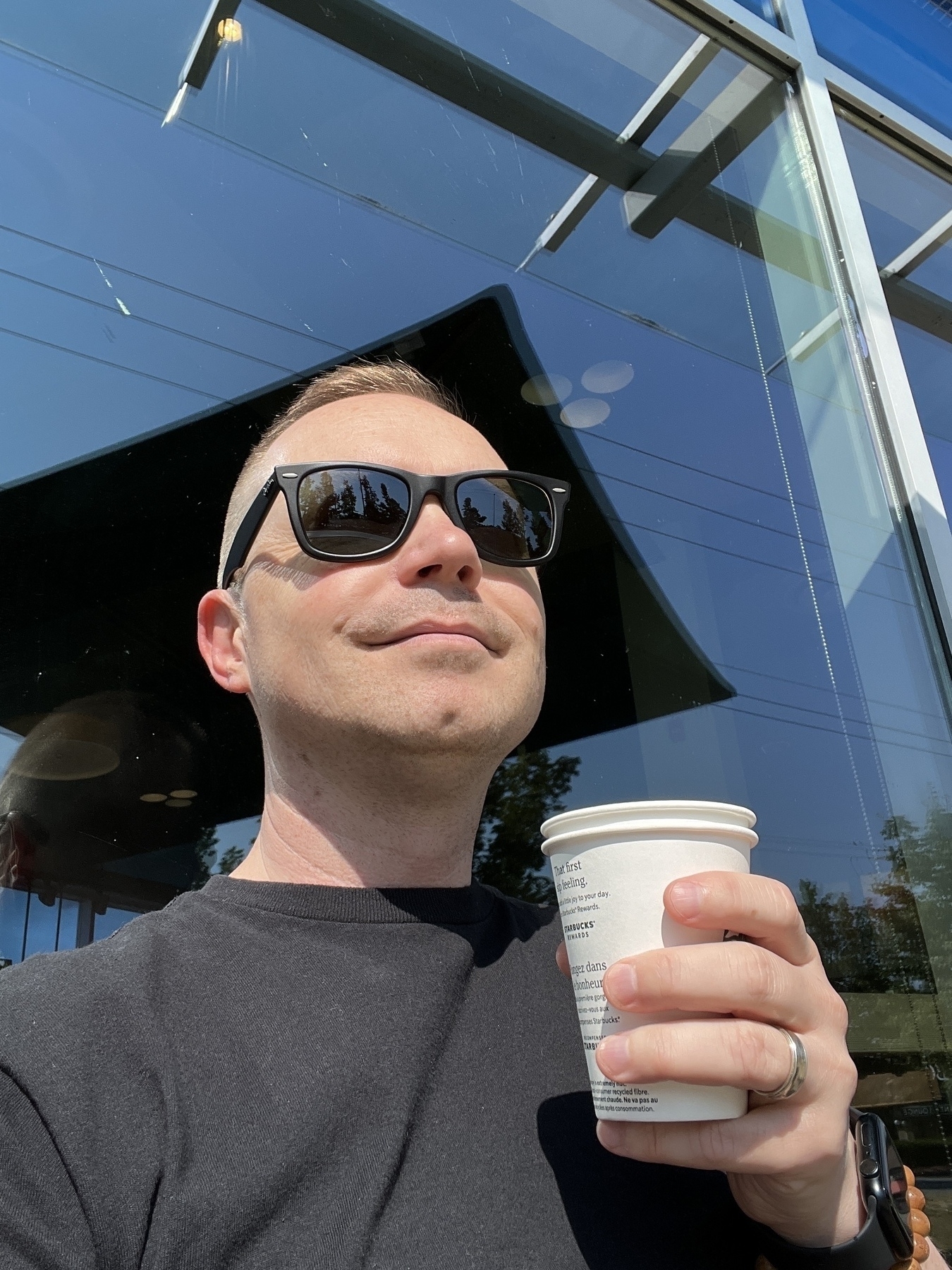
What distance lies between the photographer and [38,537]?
2.38 m

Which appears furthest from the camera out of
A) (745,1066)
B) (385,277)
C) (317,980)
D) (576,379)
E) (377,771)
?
(576,379)

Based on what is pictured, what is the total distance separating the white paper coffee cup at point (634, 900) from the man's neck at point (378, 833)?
437 millimetres

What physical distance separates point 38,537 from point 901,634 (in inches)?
103

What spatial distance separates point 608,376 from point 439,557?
2.08 metres

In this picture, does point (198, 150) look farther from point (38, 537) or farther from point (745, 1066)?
point (745, 1066)

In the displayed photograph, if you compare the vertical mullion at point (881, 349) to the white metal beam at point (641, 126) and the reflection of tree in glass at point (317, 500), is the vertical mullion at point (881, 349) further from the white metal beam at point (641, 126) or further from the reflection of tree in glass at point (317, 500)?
the reflection of tree in glass at point (317, 500)

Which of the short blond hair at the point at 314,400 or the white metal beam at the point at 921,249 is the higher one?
the white metal beam at the point at 921,249

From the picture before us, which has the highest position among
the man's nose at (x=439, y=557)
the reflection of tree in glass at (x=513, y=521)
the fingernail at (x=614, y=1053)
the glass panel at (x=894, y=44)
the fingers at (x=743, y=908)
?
the glass panel at (x=894, y=44)

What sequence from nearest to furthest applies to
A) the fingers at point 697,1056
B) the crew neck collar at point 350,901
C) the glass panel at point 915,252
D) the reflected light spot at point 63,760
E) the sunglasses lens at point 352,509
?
the fingers at point 697,1056 < the crew neck collar at point 350,901 < the sunglasses lens at point 352,509 < the reflected light spot at point 63,760 < the glass panel at point 915,252

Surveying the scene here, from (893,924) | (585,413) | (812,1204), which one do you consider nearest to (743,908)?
(812,1204)

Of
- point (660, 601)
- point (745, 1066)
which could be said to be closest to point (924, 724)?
point (660, 601)

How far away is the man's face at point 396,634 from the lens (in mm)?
1118

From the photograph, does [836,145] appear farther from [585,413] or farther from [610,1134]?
[610,1134]

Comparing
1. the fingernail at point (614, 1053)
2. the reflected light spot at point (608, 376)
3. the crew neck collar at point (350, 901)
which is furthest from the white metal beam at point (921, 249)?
the fingernail at point (614, 1053)
